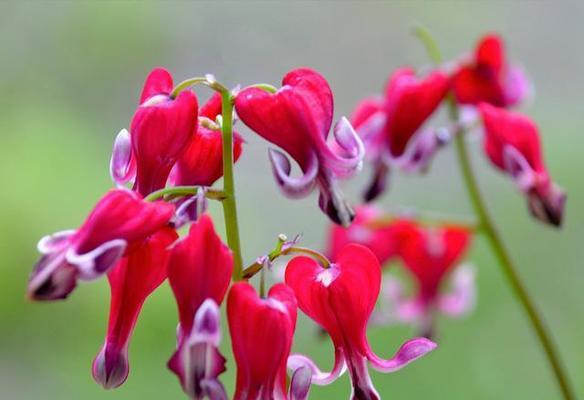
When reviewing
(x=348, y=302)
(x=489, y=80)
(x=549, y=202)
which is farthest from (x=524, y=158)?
(x=348, y=302)

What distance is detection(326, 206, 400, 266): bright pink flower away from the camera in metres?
1.25

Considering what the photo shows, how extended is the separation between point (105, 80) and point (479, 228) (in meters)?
2.01

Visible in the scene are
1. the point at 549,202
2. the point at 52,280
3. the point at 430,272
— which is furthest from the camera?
the point at 430,272

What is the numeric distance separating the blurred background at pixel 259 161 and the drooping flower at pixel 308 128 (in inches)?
45.6

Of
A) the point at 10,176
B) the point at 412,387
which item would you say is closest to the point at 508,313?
the point at 412,387

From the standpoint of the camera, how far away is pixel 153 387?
1984mm

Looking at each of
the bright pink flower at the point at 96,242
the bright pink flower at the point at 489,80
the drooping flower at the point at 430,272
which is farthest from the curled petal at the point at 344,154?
the drooping flower at the point at 430,272

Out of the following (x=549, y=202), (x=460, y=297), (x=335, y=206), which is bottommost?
(x=460, y=297)

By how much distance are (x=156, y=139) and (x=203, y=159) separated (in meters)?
0.05

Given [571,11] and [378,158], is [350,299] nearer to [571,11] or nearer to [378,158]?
[378,158]

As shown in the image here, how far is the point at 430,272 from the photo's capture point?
136 cm

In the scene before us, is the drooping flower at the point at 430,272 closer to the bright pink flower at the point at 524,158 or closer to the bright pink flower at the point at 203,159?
the bright pink flower at the point at 524,158

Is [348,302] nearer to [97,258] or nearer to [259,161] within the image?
[97,258]

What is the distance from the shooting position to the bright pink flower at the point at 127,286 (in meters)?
0.67
